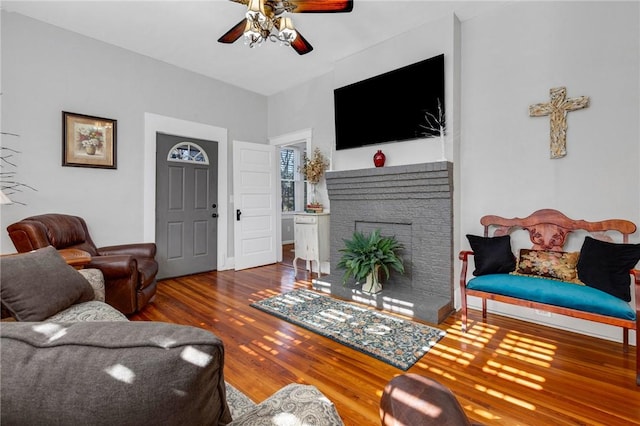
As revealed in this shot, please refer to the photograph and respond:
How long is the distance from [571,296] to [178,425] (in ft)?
8.38

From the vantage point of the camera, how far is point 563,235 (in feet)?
8.50

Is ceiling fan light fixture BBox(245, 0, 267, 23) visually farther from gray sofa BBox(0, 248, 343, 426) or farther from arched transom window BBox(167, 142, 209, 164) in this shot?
arched transom window BBox(167, 142, 209, 164)

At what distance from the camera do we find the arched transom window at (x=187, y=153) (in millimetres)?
4313

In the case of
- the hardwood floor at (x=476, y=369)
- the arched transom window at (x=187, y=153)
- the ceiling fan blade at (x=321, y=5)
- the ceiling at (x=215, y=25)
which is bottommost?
the hardwood floor at (x=476, y=369)

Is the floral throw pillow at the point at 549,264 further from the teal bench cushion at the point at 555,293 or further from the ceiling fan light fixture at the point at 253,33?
the ceiling fan light fixture at the point at 253,33

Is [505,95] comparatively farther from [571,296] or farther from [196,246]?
[196,246]

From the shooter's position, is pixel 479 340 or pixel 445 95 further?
pixel 445 95

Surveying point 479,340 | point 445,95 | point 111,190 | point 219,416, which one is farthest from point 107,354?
point 111,190

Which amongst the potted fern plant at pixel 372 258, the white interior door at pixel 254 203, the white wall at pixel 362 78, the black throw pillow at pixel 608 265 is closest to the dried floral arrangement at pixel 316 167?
the white wall at pixel 362 78

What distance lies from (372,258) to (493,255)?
1120mm

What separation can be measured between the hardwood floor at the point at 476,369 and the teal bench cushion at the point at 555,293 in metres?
0.40

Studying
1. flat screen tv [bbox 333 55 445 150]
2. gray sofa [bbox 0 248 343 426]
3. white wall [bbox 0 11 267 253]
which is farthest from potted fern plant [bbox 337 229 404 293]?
white wall [bbox 0 11 267 253]

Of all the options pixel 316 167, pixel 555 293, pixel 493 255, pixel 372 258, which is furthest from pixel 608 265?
pixel 316 167

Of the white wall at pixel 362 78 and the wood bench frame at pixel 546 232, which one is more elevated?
the white wall at pixel 362 78
